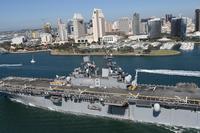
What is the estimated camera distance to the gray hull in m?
30.1

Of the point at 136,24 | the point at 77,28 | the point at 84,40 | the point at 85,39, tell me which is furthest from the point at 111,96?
the point at 136,24

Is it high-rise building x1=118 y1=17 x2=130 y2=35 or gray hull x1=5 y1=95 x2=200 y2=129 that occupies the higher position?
high-rise building x1=118 y1=17 x2=130 y2=35

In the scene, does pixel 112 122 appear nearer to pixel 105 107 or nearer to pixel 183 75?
pixel 105 107

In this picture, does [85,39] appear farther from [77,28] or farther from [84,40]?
[77,28]

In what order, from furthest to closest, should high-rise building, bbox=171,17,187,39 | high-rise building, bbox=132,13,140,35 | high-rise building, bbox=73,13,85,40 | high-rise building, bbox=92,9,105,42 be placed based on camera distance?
high-rise building, bbox=132,13,140,35 → high-rise building, bbox=73,13,85,40 → high-rise building, bbox=92,9,105,42 → high-rise building, bbox=171,17,187,39

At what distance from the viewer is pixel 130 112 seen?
1298 inches

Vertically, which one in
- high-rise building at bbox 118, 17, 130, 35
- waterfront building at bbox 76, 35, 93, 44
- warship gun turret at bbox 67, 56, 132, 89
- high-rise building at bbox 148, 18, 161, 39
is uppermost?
high-rise building at bbox 118, 17, 130, 35

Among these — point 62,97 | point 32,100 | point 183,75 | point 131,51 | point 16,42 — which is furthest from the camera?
point 16,42

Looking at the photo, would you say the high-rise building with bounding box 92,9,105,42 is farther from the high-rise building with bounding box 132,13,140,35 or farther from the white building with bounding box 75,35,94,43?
the high-rise building with bounding box 132,13,140,35

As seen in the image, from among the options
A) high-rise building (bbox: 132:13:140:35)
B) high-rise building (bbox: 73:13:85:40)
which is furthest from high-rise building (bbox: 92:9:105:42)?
high-rise building (bbox: 132:13:140:35)

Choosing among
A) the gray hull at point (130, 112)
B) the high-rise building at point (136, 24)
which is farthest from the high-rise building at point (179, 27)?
the gray hull at point (130, 112)

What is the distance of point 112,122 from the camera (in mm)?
33625

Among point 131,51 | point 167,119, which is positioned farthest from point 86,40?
point 167,119

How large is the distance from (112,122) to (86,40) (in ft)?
381
